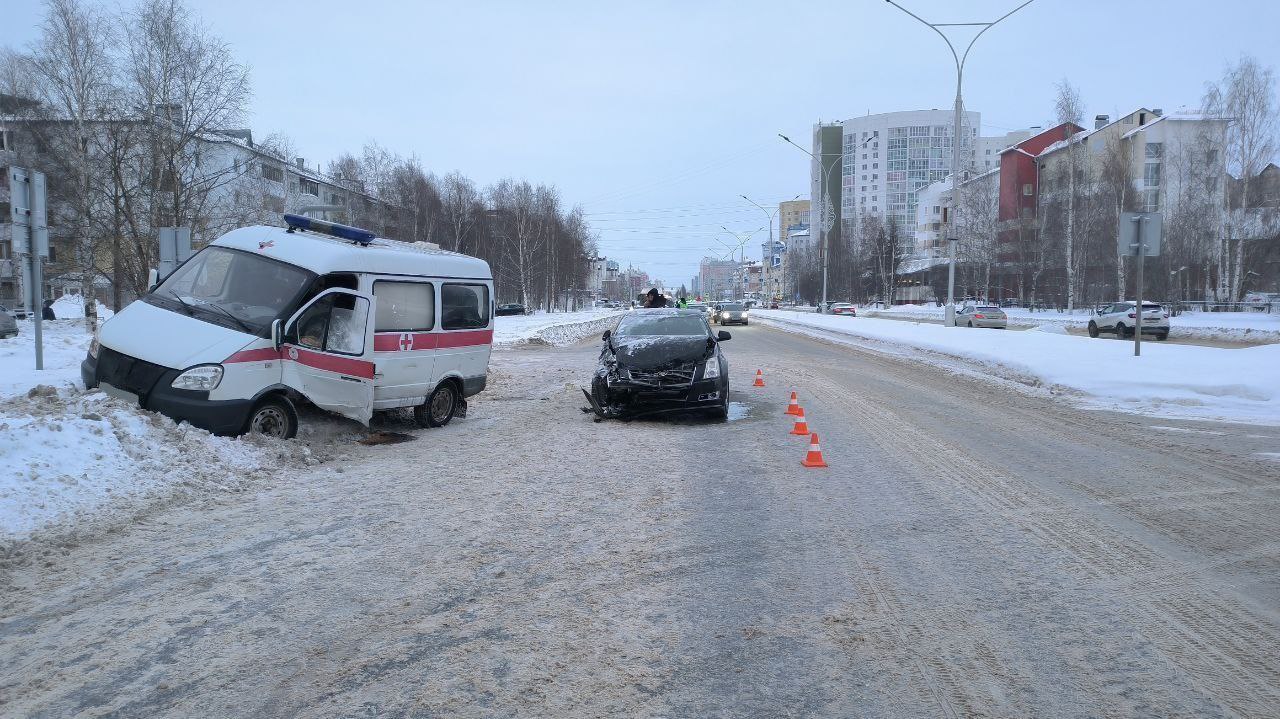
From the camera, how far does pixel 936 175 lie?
156m

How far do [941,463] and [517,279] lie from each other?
6865 centimetres

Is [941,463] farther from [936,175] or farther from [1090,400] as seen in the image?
[936,175]

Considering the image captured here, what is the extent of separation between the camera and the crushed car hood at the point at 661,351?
10.7 meters

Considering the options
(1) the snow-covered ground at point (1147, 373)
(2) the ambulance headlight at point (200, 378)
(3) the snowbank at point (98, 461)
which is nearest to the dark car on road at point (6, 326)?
(3) the snowbank at point (98, 461)

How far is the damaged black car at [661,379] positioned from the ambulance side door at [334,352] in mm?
3178

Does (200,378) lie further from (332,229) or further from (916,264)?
(916,264)

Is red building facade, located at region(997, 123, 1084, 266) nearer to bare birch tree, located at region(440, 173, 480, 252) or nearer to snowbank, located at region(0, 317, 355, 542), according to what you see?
bare birch tree, located at region(440, 173, 480, 252)

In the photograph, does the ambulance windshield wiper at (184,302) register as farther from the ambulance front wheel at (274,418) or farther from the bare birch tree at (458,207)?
the bare birch tree at (458,207)

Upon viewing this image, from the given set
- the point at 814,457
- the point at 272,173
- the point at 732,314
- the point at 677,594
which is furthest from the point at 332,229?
the point at 732,314

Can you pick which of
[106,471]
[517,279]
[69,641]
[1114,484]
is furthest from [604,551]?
[517,279]

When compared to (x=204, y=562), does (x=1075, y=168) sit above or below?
above

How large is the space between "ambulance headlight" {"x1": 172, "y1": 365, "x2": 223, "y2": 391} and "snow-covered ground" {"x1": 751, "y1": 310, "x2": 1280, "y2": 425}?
12322 mm

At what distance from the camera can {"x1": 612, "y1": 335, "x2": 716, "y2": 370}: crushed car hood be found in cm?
1070

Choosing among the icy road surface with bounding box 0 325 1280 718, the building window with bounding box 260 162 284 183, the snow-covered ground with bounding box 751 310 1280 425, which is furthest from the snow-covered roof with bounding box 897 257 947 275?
the icy road surface with bounding box 0 325 1280 718
